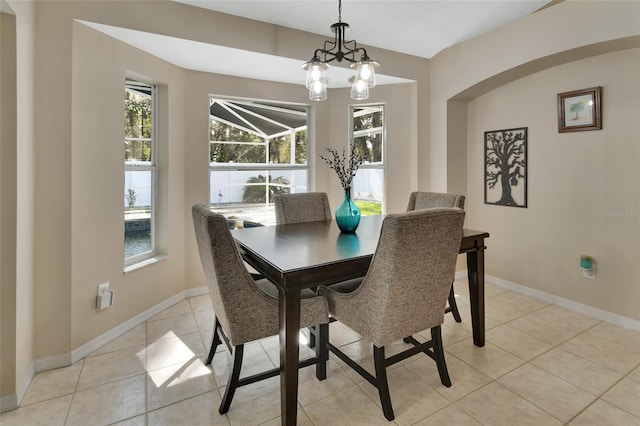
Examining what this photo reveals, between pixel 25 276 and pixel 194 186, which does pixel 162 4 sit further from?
pixel 25 276

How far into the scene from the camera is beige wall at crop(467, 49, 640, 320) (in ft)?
8.91

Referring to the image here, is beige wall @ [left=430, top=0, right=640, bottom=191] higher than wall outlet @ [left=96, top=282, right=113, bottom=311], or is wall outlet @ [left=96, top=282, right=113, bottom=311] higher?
beige wall @ [left=430, top=0, right=640, bottom=191]

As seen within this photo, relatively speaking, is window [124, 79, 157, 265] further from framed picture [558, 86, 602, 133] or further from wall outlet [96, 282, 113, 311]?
framed picture [558, 86, 602, 133]

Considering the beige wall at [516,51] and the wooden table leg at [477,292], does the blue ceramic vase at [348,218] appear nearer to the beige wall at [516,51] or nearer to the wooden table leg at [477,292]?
the wooden table leg at [477,292]

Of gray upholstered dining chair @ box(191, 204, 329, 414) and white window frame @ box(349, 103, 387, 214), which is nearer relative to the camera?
gray upholstered dining chair @ box(191, 204, 329, 414)

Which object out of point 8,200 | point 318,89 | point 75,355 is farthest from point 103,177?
point 318,89

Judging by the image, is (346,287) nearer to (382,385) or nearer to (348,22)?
(382,385)

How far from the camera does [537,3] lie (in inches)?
108

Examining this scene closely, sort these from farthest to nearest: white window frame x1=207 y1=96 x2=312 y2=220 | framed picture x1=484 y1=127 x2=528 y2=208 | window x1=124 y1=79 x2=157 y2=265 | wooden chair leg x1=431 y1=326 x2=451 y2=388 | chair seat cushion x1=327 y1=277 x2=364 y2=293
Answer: white window frame x1=207 y1=96 x2=312 y2=220 → framed picture x1=484 y1=127 x2=528 y2=208 → window x1=124 y1=79 x2=157 y2=265 → chair seat cushion x1=327 y1=277 x2=364 y2=293 → wooden chair leg x1=431 y1=326 x2=451 y2=388

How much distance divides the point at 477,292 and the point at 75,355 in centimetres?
282

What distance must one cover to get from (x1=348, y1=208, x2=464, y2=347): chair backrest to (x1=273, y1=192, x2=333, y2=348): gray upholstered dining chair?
4.25 feet

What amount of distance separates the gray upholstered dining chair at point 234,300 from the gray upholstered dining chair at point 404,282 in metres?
0.29

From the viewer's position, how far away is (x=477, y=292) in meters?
2.44

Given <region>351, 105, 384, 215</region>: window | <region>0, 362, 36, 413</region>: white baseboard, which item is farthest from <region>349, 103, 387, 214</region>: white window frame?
<region>0, 362, 36, 413</region>: white baseboard
